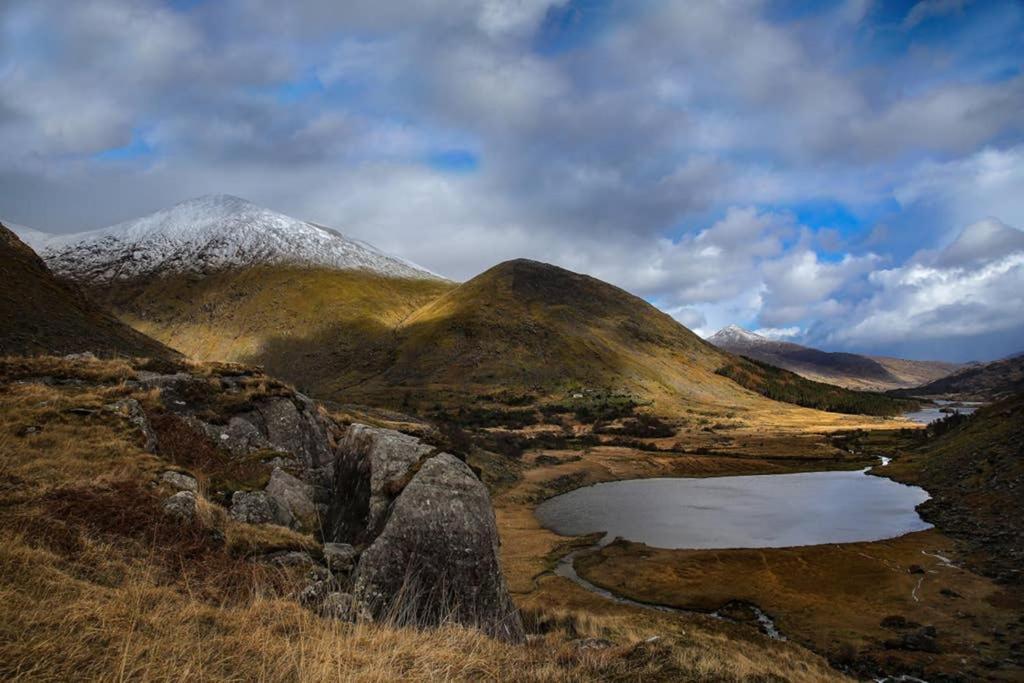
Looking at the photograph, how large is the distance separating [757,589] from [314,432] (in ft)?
97.2

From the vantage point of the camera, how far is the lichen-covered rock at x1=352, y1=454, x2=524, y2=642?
37.3 ft

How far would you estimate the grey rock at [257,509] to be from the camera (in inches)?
493

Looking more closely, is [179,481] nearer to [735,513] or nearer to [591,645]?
[591,645]

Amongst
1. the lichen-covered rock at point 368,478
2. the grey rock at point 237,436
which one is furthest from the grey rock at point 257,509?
the grey rock at point 237,436

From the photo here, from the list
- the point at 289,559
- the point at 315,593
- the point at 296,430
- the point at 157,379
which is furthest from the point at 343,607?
the point at 157,379

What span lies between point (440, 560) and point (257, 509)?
4.73 metres

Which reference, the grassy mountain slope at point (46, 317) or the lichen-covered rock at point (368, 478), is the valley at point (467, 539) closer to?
the lichen-covered rock at point (368, 478)

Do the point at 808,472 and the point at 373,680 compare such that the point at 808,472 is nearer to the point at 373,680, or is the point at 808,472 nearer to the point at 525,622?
the point at 525,622

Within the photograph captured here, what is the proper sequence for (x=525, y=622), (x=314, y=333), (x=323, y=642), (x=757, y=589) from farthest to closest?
1. (x=314, y=333)
2. (x=757, y=589)
3. (x=525, y=622)
4. (x=323, y=642)

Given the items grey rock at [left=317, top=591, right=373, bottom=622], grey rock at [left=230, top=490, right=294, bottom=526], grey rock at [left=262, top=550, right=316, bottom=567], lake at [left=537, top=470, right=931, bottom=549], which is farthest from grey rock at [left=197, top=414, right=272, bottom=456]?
lake at [left=537, top=470, right=931, bottom=549]

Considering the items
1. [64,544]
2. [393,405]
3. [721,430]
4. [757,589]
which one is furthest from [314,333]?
[64,544]

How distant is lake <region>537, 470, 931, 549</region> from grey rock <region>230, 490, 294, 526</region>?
3855cm

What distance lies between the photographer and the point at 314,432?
21.5 m

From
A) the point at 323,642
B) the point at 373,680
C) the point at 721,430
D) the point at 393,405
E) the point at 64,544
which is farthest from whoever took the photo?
the point at 393,405
